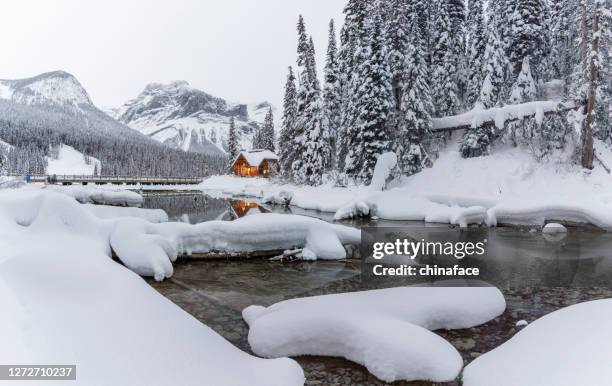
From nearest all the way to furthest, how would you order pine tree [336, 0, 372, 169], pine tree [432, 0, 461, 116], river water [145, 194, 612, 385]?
river water [145, 194, 612, 385] < pine tree [336, 0, 372, 169] < pine tree [432, 0, 461, 116]

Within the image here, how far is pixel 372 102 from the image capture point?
2812 centimetres

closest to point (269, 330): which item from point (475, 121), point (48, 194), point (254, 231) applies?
point (254, 231)

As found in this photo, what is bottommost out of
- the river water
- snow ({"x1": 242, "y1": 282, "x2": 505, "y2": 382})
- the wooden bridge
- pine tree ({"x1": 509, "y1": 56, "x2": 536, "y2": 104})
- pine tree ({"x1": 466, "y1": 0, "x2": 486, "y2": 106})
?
the river water

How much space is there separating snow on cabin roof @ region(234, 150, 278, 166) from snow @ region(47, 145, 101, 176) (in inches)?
2540

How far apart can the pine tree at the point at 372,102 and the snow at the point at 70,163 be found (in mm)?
103528

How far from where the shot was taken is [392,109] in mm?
29500

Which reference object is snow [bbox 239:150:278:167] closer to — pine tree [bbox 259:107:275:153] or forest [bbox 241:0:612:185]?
pine tree [bbox 259:107:275:153]

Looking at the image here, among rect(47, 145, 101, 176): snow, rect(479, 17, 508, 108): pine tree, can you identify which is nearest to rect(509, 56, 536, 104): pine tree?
rect(479, 17, 508, 108): pine tree

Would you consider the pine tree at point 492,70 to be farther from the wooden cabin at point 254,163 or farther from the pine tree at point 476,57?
the wooden cabin at point 254,163

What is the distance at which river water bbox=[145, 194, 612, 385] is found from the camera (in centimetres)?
570

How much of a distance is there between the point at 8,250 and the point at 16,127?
143 m

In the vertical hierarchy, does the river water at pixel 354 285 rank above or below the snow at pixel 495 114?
below

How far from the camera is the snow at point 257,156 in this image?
6831 cm

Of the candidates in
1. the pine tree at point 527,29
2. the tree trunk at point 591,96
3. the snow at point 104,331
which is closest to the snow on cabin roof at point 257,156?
the pine tree at point 527,29
